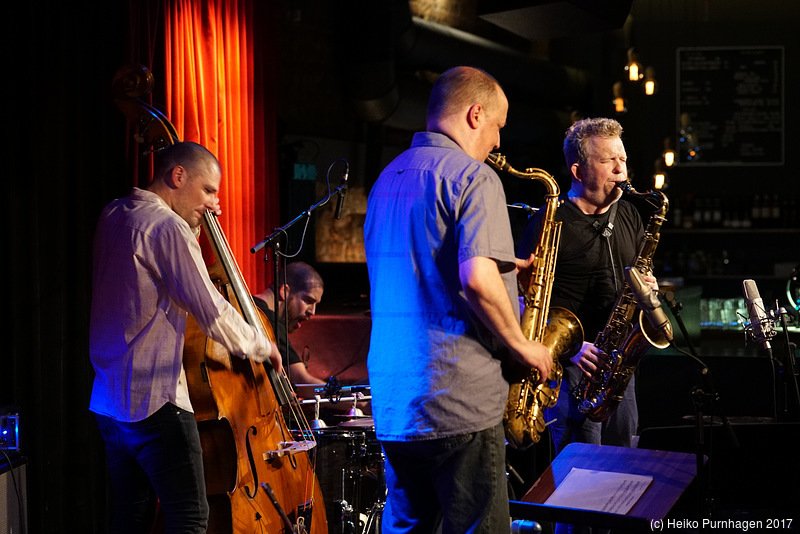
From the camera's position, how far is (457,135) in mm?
2330

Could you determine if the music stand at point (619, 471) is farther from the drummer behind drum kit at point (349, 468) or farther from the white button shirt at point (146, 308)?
the drummer behind drum kit at point (349, 468)

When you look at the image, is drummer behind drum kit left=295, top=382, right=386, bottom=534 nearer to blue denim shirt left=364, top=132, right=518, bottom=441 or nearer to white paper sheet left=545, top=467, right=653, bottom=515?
white paper sheet left=545, top=467, right=653, bottom=515

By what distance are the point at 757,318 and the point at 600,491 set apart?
1343 mm

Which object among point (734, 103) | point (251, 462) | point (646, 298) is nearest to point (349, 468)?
point (251, 462)

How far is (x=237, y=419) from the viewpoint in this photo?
301 cm

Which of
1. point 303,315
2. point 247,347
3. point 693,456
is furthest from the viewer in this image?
point 303,315

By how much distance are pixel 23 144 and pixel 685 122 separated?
660 cm

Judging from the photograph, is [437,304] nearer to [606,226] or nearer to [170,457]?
[170,457]

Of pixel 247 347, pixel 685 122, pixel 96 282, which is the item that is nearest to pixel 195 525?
pixel 247 347

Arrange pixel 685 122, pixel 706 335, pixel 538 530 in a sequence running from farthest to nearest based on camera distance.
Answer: pixel 685 122, pixel 706 335, pixel 538 530

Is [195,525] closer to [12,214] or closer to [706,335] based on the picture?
[12,214]

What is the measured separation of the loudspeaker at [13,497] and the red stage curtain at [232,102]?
1867 mm

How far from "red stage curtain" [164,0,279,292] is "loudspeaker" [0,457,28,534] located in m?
1.87

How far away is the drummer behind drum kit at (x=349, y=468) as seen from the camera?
152 inches
